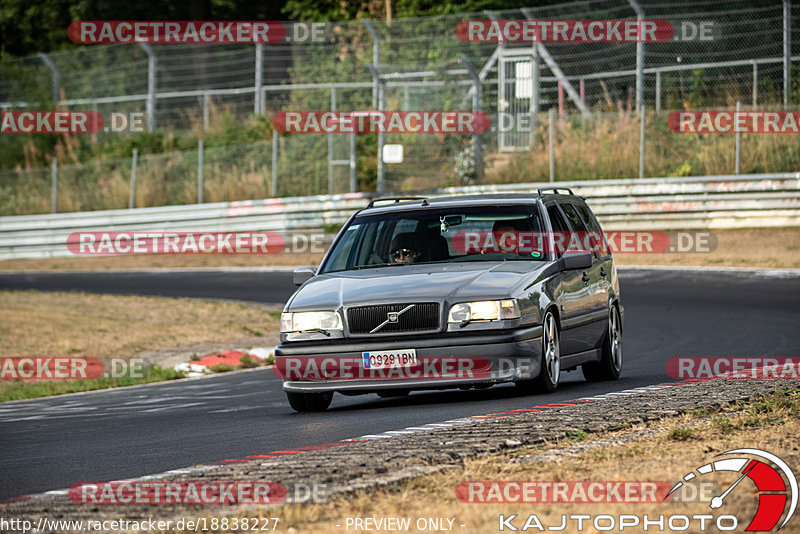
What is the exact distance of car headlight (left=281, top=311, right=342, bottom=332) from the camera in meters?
9.93

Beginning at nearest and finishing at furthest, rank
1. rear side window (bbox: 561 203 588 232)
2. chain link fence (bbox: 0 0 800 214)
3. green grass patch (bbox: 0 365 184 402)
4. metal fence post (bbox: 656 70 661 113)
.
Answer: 1. rear side window (bbox: 561 203 588 232)
2. green grass patch (bbox: 0 365 184 402)
3. chain link fence (bbox: 0 0 800 214)
4. metal fence post (bbox: 656 70 661 113)

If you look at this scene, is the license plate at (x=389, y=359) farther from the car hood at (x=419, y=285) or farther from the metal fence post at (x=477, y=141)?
the metal fence post at (x=477, y=141)

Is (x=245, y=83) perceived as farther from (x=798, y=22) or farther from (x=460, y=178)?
(x=798, y=22)

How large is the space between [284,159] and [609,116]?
8097 mm

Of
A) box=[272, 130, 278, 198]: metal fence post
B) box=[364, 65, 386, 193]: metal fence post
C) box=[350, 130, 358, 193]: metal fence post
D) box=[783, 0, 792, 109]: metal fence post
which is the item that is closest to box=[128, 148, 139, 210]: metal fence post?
box=[272, 130, 278, 198]: metal fence post

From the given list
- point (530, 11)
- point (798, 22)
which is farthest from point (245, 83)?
point (798, 22)

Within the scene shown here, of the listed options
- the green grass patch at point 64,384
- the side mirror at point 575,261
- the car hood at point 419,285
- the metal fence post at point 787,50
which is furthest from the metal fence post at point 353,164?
the car hood at point 419,285

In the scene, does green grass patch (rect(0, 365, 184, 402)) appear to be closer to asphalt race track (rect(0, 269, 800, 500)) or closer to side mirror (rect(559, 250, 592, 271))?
asphalt race track (rect(0, 269, 800, 500))

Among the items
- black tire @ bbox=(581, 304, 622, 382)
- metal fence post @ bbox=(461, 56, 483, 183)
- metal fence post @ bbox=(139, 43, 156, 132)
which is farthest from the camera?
metal fence post @ bbox=(139, 43, 156, 132)

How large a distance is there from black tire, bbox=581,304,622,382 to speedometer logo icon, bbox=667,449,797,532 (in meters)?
5.40

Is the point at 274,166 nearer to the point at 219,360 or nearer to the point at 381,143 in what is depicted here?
the point at 381,143

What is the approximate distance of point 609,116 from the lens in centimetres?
2977

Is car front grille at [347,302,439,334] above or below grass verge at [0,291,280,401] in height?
above

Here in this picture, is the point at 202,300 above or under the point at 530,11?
under
